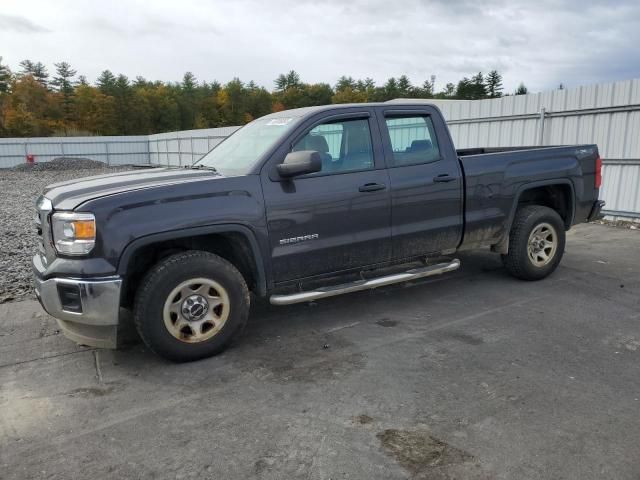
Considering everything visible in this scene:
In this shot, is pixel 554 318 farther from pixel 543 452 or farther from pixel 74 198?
pixel 74 198

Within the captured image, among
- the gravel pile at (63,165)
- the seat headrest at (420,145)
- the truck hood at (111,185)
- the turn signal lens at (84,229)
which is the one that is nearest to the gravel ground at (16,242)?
the truck hood at (111,185)

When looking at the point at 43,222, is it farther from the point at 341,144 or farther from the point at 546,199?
the point at 546,199

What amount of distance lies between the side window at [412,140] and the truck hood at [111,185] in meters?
1.73

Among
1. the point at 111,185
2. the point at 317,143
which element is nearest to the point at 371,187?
the point at 317,143

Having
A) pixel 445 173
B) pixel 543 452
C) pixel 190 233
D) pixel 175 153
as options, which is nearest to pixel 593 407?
pixel 543 452

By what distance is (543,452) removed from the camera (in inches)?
105

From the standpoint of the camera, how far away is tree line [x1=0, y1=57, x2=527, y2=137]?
62.1 meters

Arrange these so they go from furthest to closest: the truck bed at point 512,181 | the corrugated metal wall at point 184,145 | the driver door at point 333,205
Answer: the corrugated metal wall at point 184,145 → the truck bed at point 512,181 → the driver door at point 333,205

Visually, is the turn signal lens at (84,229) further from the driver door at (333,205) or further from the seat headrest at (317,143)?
the seat headrest at (317,143)

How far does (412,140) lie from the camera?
196 inches

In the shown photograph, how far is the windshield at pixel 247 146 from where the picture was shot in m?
4.24

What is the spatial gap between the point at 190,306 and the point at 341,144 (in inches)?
78.7

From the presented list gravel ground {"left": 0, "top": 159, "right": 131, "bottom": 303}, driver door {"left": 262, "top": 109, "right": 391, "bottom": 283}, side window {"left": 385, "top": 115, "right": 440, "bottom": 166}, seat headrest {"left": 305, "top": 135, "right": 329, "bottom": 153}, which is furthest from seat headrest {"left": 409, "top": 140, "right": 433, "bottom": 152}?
gravel ground {"left": 0, "top": 159, "right": 131, "bottom": 303}

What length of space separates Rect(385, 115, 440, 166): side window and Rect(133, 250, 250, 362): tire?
1960 mm
